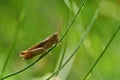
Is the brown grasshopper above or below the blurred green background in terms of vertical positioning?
above

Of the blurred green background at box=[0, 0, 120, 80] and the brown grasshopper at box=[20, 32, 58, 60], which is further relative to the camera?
the blurred green background at box=[0, 0, 120, 80]

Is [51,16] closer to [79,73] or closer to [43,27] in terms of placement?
[43,27]

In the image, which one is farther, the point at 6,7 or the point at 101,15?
the point at 6,7

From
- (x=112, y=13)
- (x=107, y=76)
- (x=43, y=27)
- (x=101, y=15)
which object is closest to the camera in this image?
(x=107, y=76)

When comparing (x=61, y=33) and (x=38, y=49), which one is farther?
(x=61, y=33)

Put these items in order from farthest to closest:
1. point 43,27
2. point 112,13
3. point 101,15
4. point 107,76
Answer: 1. point 43,27
2. point 101,15
3. point 112,13
4. point 107,76

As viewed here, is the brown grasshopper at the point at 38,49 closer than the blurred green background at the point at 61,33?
Yes

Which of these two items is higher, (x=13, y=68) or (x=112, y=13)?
(x=112, y=13)

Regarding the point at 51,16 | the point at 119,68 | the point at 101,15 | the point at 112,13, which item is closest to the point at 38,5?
the point at 51,16
